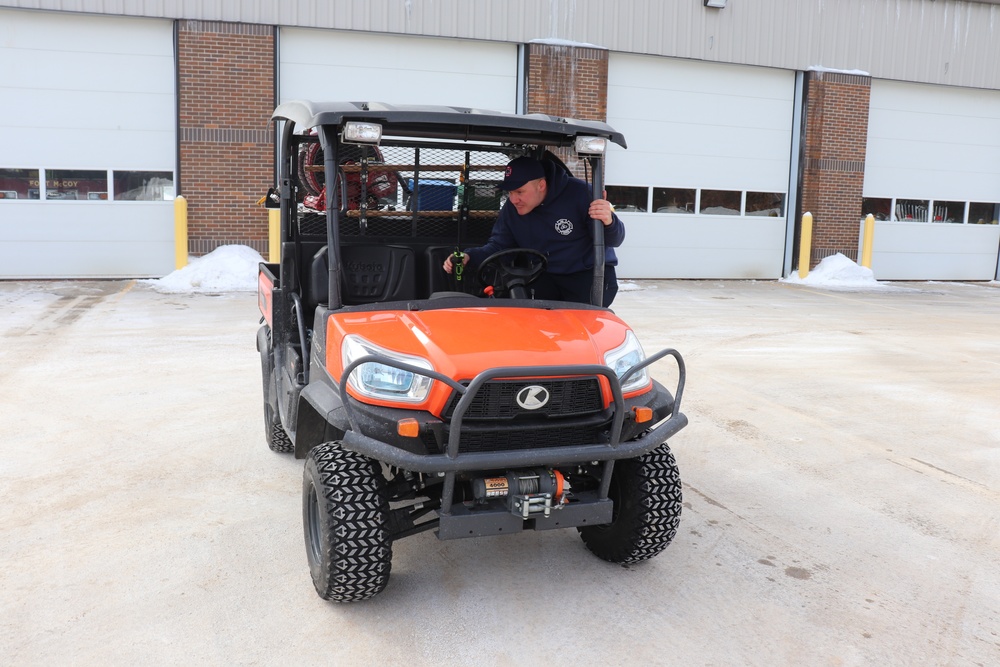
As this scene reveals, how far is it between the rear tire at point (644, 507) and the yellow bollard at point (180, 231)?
11.4m

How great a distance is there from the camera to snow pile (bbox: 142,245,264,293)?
12648mm

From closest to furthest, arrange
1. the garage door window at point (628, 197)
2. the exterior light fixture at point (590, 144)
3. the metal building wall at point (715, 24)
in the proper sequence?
the exterior light fixture at point (590, 144)
the metal building wall at point (715, 24)
the garage door window at point (628, 197)

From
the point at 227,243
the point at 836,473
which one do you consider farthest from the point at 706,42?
the point at 836,473

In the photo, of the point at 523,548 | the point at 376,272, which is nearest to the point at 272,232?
the point at 376,272

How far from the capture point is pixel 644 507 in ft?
11.0

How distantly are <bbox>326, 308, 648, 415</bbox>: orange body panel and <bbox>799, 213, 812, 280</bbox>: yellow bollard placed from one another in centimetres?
1391

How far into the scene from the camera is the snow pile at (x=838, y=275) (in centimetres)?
1606

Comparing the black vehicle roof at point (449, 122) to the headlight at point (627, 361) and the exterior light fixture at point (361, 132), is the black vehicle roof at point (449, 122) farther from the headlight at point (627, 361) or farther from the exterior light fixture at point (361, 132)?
the headlight at point (627, 361)

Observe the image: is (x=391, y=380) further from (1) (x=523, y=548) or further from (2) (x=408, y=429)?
(1) (x=523, y=548)

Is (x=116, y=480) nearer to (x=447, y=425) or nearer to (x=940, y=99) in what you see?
(x=447, y=425)

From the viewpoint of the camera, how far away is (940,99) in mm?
17312

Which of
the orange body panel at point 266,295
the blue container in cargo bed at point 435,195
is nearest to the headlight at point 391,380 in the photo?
the orange body panel at point 266,295

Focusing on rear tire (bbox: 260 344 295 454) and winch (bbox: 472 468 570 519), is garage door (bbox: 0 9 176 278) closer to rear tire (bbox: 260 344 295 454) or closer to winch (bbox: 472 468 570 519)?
rear tire (bbox: 260 344 295 454)

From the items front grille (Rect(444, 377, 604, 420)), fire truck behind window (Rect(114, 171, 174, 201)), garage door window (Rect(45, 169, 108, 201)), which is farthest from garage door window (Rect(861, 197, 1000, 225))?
front grille (Rect(444, 377, 604, 420))
